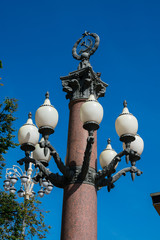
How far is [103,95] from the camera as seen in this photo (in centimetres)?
763

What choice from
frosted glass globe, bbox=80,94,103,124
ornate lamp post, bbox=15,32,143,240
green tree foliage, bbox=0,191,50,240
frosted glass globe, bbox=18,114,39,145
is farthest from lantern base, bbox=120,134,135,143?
green tree foliage, bbox=0,191,50,240

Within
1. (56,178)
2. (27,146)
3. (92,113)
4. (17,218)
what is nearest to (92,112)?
(92,113)

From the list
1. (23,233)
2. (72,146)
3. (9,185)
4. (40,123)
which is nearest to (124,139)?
(72,146)

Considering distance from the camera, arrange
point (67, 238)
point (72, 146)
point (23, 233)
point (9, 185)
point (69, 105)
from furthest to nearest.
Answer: point (23, 233), point (9, 185), point (69, 105), point (72, 146), point (67, 238)

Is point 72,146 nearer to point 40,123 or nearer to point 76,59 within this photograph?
point 40,123

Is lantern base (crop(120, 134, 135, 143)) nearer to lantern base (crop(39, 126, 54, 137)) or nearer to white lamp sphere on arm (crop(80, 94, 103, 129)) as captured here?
white lamp sphere on arm (crop(80, 94, 103, 129))

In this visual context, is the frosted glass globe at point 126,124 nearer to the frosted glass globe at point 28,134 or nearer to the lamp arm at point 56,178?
the lamp arm at point 56,178

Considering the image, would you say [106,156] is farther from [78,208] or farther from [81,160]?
[78,208]

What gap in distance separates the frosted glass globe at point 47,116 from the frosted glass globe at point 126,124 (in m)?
1.13

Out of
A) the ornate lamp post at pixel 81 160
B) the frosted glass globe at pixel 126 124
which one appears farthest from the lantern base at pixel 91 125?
the frosted glass globe at pixel 126 124

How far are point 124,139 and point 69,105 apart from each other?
1693 mm

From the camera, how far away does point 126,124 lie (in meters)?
6.08

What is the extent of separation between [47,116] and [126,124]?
139 centimetres

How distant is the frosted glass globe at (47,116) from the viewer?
6.00 metres
